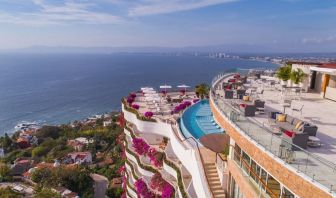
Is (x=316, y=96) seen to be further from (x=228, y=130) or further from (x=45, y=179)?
(x=45, y=179)

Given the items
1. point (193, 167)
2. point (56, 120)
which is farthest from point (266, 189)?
point (56, 120)

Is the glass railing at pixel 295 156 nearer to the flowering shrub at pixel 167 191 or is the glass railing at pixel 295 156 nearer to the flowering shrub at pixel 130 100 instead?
the flowering shrub at pixel 167 191

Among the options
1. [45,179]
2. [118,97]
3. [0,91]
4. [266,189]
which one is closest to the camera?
[266,189]

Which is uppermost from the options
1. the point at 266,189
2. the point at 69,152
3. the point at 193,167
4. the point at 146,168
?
the point at 266,189

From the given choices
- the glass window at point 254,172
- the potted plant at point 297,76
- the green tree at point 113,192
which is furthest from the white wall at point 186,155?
the green tree at point 113,192

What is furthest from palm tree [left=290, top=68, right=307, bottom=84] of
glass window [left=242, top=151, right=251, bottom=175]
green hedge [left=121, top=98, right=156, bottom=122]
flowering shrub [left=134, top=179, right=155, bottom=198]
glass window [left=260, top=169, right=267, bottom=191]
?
flowering shrub [left=134, top=179, right=155, bottom=198]
